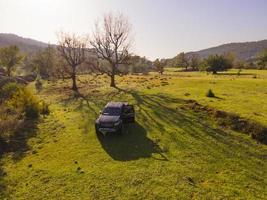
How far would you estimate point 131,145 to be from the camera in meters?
25.4

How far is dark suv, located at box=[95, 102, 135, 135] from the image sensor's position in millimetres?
26672

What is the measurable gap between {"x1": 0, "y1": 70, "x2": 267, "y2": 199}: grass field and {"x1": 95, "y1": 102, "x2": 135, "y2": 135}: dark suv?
0.85 m

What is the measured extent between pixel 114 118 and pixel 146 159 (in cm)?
605

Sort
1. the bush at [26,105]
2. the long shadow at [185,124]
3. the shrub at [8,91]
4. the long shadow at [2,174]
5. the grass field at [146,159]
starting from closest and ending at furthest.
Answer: the grass field at [146,159]
the long shadow at [2,174]
the long shadow at [185,124]
the bush at [26,105]
the shrub at [8,91]

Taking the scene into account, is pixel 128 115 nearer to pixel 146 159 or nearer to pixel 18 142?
pixel 146 159

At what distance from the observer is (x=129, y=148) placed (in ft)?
81.2

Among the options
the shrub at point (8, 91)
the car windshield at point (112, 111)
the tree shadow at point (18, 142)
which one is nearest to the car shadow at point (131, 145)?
the car windshield at point (112, 111)

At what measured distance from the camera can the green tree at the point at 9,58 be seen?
3516 inches

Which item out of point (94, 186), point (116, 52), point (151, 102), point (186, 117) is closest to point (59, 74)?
point (116, 52)

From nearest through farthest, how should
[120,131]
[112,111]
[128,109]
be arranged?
[120,131] → [112,111] → [128,109]

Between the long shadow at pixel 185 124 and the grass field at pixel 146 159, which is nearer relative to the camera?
the grass field at pixel 146 159

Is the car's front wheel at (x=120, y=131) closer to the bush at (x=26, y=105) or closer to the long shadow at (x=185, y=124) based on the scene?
the long shadow at (x=185, y=124)

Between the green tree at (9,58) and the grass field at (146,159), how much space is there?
204 feet

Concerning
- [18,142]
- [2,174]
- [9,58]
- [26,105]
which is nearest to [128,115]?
[18,142]
